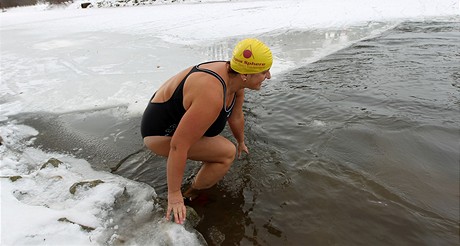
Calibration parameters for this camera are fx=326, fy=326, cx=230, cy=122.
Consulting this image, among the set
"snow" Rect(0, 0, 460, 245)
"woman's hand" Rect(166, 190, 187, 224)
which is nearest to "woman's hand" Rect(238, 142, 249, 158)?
"snow" Rect(0, 0, 460, 245)

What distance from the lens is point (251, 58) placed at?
2283 millimetres

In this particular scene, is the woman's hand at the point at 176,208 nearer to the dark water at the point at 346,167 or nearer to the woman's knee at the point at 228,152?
the dark water at the point at 346,167

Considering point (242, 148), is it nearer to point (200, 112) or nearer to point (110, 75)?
point (200, 112)

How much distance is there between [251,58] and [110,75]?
4854 mm

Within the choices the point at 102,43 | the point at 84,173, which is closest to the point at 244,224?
the point at 84,173

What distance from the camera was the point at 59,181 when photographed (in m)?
2.94

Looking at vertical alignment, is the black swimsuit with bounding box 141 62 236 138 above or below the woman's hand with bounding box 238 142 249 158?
above

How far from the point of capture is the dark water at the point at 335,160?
2568 mm

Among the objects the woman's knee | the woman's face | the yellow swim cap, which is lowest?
the woman's knee

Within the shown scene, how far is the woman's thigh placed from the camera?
2664 mm

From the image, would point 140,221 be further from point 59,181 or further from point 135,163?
point 135,163

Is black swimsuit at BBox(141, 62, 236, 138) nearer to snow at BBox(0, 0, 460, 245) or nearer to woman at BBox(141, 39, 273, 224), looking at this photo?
woman at BBox(141, 39, 273, 224)

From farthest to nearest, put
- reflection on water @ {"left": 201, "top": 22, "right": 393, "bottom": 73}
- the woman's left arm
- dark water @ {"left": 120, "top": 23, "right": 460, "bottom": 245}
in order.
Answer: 1. reflection on water @ {"left": 201, "top": 22, "right": 393, "bottom": 73}
2. the woman's left arm
3. dark water @ {"left": 120, "top": 23, "right": 460, "bottom": 245}

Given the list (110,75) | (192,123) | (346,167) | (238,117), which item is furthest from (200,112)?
(110,75)
